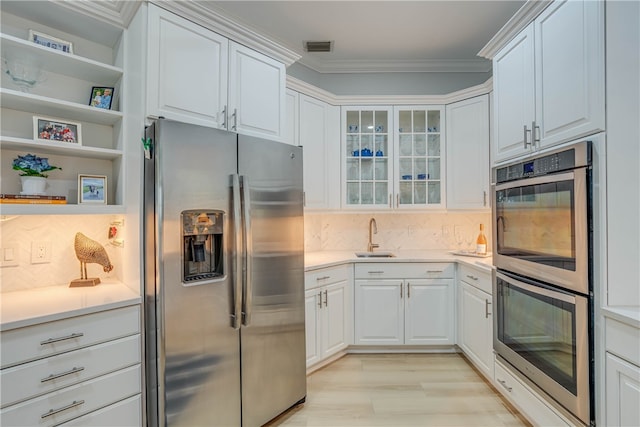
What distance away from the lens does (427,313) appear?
10.2ft

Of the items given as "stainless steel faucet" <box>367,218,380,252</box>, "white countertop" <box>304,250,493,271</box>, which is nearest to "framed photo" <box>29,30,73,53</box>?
"white countertop" <box>304,250,493,271</box>

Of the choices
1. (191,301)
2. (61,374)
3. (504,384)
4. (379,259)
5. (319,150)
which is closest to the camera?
(61,374)

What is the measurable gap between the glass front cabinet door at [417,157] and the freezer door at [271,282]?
1516 mm

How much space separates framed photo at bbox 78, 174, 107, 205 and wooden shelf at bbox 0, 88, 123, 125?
0.36 metres

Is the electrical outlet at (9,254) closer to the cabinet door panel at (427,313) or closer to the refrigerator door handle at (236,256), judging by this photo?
the refrigerator door handle at (236,256)

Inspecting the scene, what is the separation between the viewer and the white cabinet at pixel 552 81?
1.47m

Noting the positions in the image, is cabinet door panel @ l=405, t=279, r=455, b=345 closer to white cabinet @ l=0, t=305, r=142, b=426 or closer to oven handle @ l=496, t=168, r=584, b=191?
oven handle @ l=496, t=168, r=584, b=191

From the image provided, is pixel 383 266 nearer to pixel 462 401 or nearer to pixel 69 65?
pixel 462 401

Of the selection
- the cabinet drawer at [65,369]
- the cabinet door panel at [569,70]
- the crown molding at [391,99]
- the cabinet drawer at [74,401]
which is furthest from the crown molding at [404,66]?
the cabinet drawer at [74,401]

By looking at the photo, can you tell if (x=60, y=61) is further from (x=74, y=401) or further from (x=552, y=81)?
(x=552, y=81)

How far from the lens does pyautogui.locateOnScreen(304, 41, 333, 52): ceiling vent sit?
311 cm

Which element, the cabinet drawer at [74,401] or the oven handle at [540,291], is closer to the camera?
the cabinet drawer at [74,401]

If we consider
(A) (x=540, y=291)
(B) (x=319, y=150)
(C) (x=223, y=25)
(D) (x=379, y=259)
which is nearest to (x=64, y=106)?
(C) (x=223, y=25)

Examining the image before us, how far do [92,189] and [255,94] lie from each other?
1182mm
